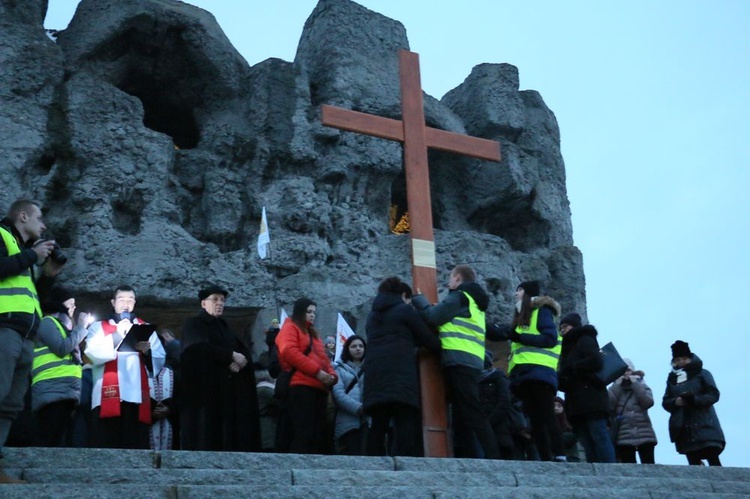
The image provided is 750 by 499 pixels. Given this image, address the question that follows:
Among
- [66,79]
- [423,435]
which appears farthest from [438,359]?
[66,79]

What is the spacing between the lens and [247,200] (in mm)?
16234

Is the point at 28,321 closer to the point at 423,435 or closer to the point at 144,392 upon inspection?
the point at 144,392

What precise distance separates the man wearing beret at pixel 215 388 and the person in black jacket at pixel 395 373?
1.30m

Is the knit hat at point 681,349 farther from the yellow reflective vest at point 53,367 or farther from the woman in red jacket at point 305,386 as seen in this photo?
the yellow reflective vest at point 53,367

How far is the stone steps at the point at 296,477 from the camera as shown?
6.00m

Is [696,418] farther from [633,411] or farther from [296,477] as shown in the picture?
[296,477]

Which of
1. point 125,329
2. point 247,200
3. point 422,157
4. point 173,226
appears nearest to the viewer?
point 125,329

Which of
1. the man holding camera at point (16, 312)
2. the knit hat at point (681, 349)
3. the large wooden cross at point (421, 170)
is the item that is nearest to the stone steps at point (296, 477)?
the man holding camera at point (16, 312)

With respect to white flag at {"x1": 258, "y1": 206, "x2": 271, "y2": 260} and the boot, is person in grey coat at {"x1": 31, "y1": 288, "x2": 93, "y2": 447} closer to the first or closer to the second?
the boot

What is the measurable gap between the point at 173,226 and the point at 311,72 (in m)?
4.09

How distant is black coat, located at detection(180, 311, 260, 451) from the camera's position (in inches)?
361

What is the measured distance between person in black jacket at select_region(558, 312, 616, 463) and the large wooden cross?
119 centimetres

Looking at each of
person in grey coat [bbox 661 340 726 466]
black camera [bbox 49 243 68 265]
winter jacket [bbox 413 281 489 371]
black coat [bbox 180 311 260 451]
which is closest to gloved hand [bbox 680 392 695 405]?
person in grey coat [bbox 661 340 726 466]

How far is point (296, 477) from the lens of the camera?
258 inches
